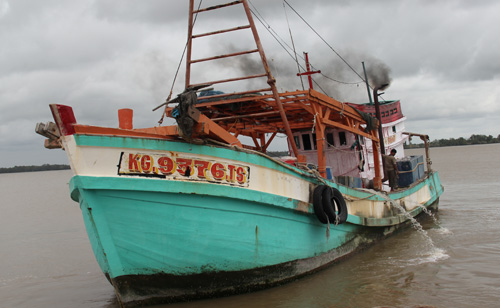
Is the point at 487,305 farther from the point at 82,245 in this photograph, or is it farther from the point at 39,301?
the point at 82,245

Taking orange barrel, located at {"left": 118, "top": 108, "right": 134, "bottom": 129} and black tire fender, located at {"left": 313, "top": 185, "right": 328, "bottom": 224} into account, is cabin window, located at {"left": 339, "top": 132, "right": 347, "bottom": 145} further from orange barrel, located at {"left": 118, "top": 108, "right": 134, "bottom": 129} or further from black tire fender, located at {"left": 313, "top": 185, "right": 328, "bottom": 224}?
orange barrel, located at {"left": 118, "top": 108, "right": 134, "bottom": 129}

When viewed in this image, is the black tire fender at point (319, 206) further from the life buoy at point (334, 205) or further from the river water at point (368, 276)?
the river water at point (368, 276)

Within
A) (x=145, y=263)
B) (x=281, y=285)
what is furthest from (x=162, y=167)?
(x=281, y=285)

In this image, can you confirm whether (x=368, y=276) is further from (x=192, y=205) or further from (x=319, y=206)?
(x=192, y=205)

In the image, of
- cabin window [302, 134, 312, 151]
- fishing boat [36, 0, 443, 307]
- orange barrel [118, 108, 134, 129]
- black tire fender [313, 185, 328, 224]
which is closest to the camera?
fishing boat [36, 0, 443, 307]

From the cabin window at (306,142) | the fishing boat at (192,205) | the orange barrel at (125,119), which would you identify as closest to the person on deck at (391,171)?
the cabin window at (306,142)

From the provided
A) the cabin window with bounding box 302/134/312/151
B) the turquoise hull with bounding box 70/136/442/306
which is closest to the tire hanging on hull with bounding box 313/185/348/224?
the turquoise hull with bounding box 70/136/442/306

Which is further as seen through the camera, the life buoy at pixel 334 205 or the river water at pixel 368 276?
the life buoy at pixel 334 205

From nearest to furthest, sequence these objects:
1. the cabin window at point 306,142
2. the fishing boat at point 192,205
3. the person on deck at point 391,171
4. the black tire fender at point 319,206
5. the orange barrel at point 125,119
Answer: the fishing boat at point 192,205, the orange barrel at point 125,119, the black tire fender at point 319,206, the person on deck at point 391,171, the cabin window at point 306,142

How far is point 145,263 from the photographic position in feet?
18.0

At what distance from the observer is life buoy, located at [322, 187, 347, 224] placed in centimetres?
691

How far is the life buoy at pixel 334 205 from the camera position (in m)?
6.91

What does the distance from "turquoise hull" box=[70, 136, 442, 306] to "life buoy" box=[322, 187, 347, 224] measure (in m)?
0.45

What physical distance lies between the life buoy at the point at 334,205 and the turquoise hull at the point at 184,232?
45 centimetres
